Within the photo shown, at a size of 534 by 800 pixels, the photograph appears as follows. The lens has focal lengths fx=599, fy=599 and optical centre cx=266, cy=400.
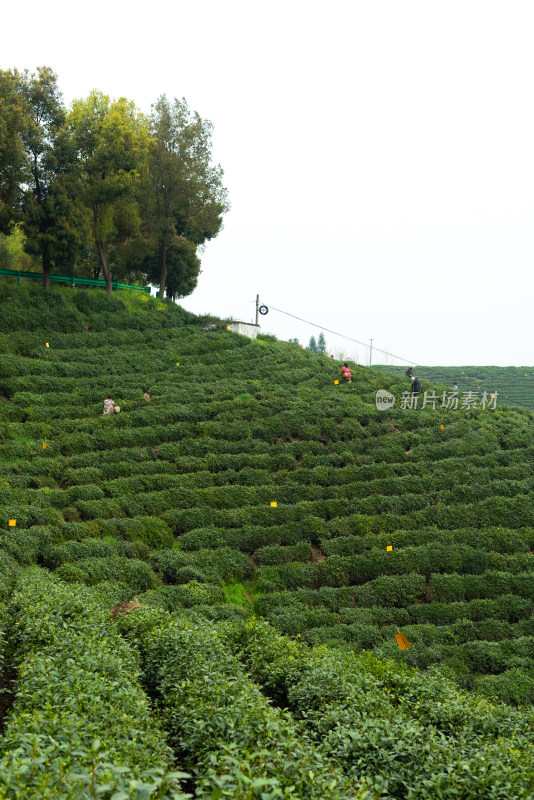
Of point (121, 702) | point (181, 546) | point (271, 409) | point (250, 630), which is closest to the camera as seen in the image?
point (121, 702)

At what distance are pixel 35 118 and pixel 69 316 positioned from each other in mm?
8130

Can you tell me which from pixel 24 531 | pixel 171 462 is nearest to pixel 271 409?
pixel 171 462

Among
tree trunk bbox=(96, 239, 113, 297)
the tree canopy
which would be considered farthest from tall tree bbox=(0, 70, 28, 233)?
tree trunk bbox=(96, 239, 113, 297)

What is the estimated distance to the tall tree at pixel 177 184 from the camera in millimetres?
31844

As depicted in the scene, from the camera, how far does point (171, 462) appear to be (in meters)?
19.4

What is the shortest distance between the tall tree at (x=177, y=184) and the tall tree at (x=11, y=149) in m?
8.69

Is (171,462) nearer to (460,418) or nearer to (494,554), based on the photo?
(494,554)

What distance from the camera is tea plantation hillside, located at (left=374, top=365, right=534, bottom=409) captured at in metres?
53.8

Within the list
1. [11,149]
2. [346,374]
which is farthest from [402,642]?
[11,149]

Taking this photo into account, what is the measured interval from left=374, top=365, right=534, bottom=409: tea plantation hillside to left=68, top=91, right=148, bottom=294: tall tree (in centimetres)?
3213

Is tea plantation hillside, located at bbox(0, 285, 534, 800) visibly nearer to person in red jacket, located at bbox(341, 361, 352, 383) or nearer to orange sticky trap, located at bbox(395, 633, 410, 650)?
orange sticky trap, located at bbox(395, 633, 410, 650)

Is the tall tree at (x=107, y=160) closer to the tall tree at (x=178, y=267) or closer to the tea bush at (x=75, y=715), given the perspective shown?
the tall tree at (x=178, y=267)

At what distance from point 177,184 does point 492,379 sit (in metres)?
40.9

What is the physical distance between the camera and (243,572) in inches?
628
